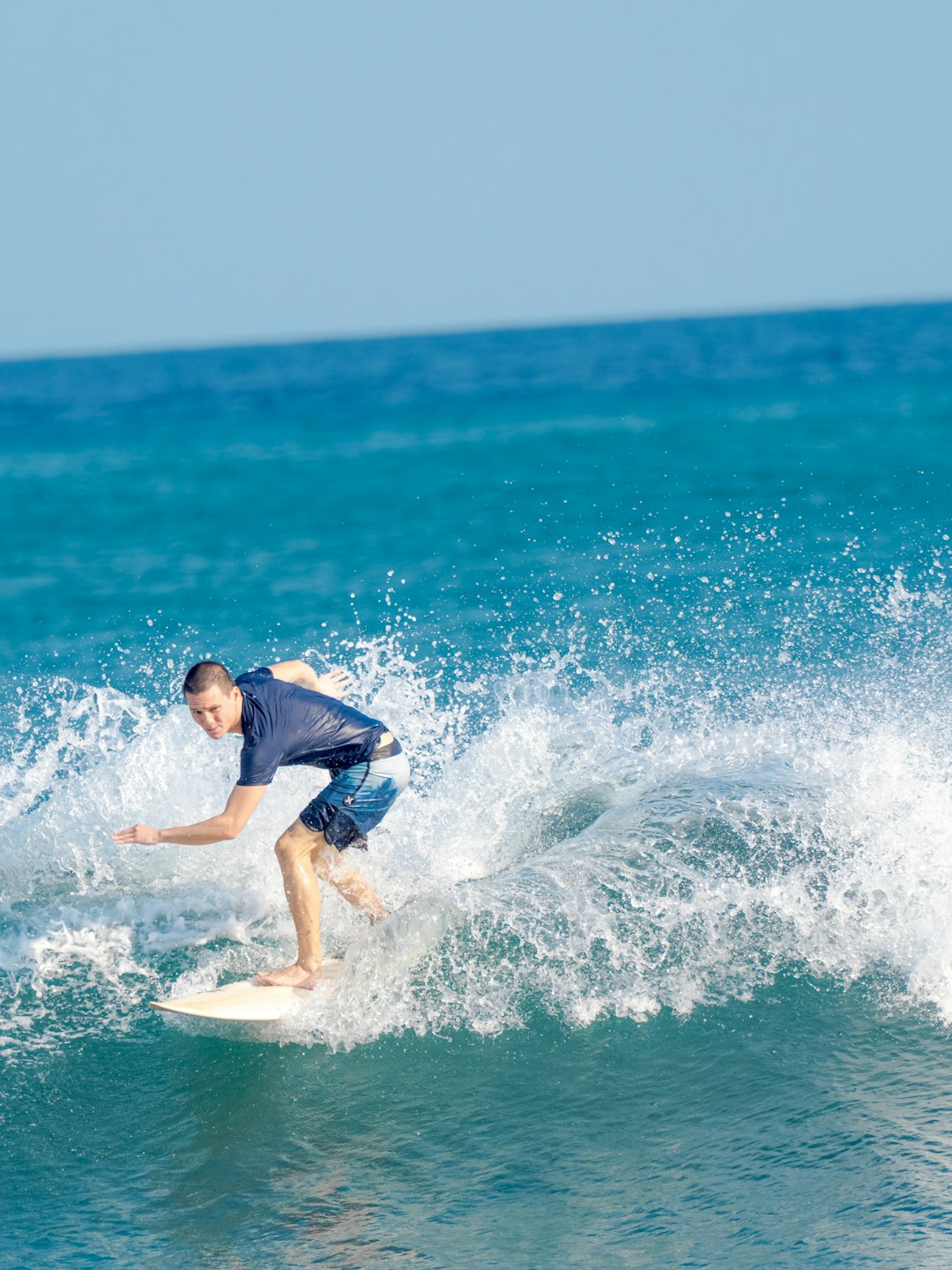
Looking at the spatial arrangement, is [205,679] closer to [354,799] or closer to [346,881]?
[354,799]

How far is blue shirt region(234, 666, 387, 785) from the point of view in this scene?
611 cm

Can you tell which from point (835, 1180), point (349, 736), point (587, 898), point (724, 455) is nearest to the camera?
point (835, 1180)

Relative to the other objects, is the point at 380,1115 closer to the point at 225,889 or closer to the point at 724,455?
the point at 225,889

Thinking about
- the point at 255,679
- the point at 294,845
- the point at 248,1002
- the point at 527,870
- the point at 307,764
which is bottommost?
the point at 248,1002

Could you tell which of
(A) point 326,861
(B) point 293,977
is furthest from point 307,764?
(B) point 293,977

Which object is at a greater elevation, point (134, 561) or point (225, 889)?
point (134, 561)

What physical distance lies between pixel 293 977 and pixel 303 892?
1.40 feet

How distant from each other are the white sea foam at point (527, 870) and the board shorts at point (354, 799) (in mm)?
555

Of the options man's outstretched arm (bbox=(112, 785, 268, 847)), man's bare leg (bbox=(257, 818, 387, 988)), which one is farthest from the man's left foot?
man's outstretched arm (bbox=(112, 785, 268, 847))

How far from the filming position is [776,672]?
1186cm

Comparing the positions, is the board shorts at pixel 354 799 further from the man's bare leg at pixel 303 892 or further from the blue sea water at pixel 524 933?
the blue sea water at pixel 524 933

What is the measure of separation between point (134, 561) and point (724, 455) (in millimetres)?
10927

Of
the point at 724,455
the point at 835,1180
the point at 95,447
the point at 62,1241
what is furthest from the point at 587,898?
the point at 95,447

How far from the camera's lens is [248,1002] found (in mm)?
6320
